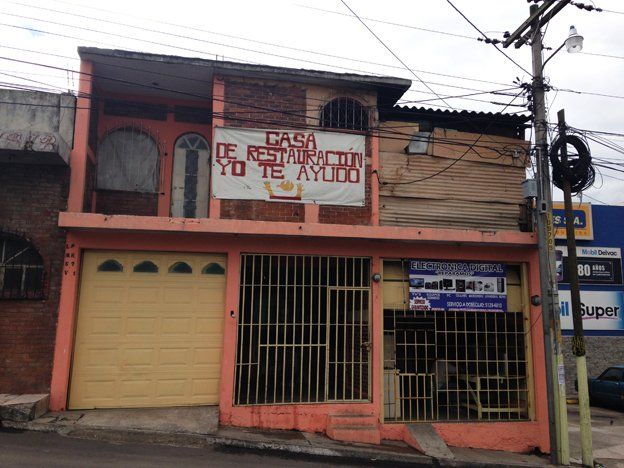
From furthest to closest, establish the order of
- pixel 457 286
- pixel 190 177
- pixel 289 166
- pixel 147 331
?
pixel 190 177, pixel 457 286, pixel 289 166, pixel 147 331

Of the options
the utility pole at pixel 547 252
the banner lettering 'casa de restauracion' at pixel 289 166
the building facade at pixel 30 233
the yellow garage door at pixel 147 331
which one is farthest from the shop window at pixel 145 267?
the utility pole at pixel 547 252

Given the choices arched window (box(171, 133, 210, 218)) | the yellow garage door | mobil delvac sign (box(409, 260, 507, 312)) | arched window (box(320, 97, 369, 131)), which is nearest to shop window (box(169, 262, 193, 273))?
the yellow garage door

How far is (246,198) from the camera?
8.70 metres

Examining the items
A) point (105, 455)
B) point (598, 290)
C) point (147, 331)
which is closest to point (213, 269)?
point (147, 331)

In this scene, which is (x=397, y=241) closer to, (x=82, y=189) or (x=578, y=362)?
(x=578, y=362)

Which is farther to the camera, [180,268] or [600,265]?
[600,265]

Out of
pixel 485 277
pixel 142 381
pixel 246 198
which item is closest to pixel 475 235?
pixel 485 277

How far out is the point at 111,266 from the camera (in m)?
8.23

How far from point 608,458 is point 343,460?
5.28 m

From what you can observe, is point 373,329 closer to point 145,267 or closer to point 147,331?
point 147,331

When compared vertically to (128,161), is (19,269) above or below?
below

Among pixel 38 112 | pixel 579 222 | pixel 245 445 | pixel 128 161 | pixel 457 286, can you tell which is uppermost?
pixel 38 112

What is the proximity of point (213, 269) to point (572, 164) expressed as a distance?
6.82 metres


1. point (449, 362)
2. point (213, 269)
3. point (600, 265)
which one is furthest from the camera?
point (600, 265)
